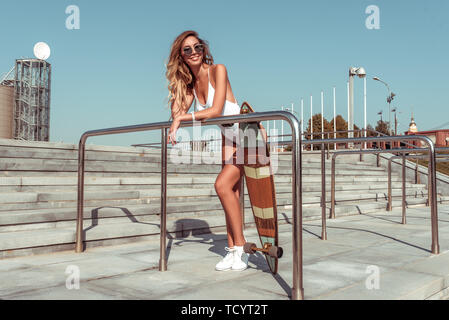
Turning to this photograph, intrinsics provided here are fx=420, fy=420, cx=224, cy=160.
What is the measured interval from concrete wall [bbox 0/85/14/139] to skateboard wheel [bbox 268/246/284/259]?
183 feet

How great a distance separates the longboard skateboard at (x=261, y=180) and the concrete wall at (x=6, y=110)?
5547 centimetres

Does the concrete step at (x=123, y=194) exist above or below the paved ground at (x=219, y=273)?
above

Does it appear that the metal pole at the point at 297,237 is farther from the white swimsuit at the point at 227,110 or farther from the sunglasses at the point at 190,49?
the sunglasses at the point at 190,49

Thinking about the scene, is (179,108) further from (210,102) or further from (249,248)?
(249,248)

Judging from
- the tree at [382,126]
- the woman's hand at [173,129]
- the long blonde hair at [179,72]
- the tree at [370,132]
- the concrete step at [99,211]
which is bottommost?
the concrete step at [99,211]

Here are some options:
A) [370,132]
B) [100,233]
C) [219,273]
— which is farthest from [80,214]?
[370,132]

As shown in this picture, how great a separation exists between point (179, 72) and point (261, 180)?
103 cm

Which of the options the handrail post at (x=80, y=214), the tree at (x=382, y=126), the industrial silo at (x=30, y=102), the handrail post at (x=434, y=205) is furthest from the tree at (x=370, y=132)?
the industrial silo at (x=30, y=102)

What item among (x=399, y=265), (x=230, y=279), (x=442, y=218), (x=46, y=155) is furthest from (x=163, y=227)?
(x=442, y=218)

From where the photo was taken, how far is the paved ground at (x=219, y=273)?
2455mm

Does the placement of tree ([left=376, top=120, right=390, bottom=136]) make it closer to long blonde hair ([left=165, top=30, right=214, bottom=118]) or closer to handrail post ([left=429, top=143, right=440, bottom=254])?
handrail post ([left=429, top=143, right=440, bottom=254])

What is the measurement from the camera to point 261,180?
2982 mm
